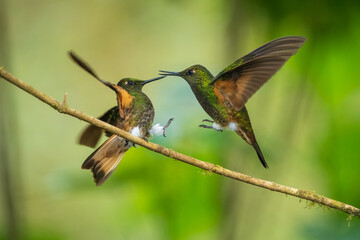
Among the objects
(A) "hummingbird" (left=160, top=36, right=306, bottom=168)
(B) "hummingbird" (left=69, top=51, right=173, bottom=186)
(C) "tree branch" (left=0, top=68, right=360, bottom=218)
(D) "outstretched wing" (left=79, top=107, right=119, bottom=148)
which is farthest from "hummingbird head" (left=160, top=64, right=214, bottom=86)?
(C) "tree branch" (left=0, top=68, right=360, bottom=218)

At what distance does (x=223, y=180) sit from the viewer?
10.6 ft

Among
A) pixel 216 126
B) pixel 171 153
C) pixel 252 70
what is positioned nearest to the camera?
pixel 171 153

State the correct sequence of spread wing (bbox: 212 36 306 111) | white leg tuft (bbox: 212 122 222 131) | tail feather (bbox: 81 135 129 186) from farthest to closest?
white leg tuft (bbox: 212 122 222 131), tail feather (bbox: 81 135 129 186), spread wing (bbox: 212 36 306 111)

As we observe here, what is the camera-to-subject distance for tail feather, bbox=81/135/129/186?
1.40 meters

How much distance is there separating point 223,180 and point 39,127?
15.6ft

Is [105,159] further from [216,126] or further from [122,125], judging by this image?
[216,126]

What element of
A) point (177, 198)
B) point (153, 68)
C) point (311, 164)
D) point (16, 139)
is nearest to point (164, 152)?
point (177, 198)

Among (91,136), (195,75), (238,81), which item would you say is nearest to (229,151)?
(195,75)

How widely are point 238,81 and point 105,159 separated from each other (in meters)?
0.50

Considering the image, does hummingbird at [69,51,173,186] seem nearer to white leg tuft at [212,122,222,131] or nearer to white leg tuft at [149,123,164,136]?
white leg tuft at [149,123,164,136]

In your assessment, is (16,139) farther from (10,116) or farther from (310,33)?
(310,33)

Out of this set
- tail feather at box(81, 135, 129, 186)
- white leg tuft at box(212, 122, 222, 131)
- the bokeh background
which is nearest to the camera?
tail feather at box(81, 135, 129, 186)

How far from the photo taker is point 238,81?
154 cm

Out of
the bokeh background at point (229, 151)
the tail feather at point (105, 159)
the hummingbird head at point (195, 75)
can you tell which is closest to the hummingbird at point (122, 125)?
the tail feather at point (105, 159)
